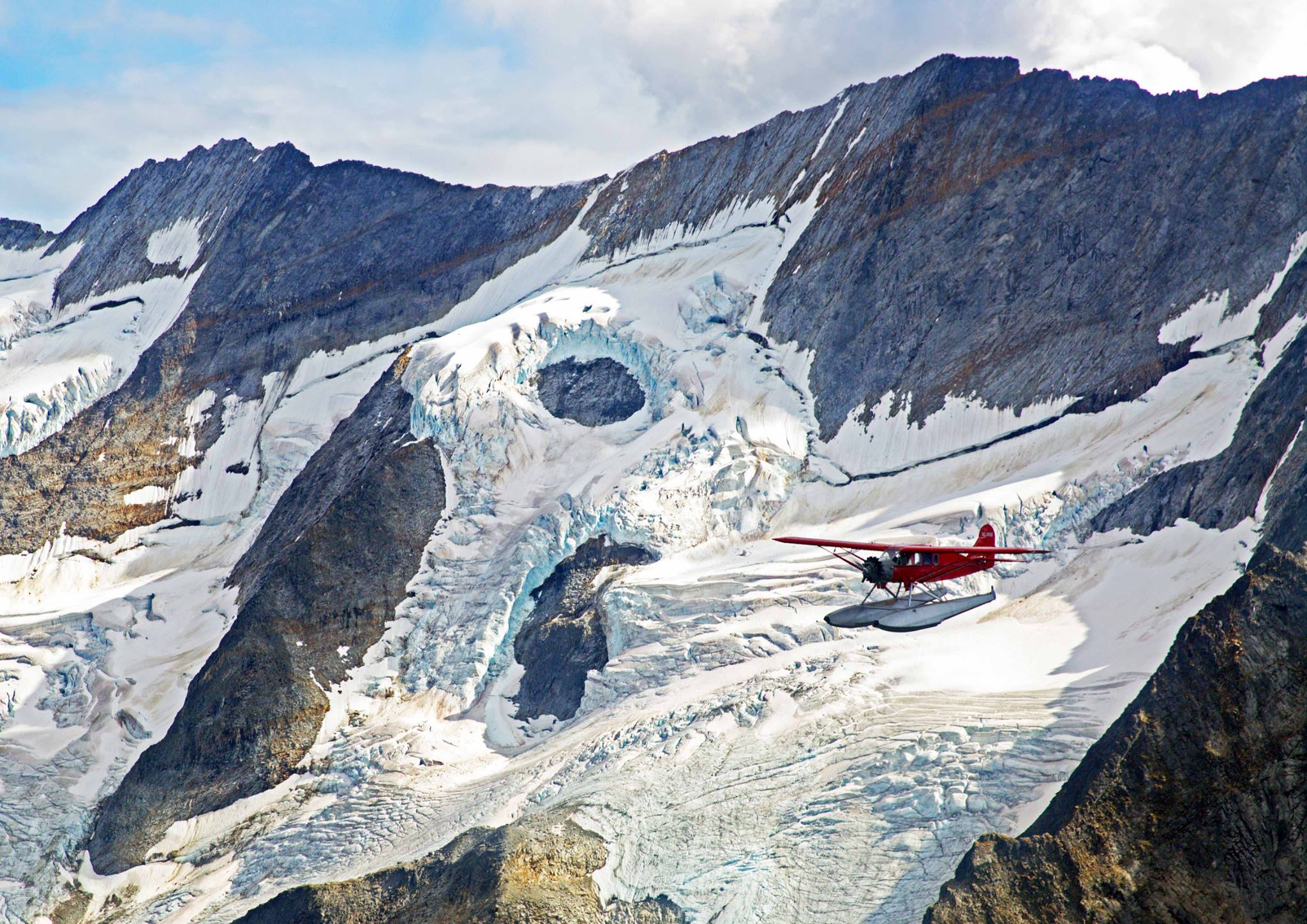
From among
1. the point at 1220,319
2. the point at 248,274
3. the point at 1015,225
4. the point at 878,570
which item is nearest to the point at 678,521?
the point at 1015,225

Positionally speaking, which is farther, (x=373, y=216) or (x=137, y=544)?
(x=373, y=216)

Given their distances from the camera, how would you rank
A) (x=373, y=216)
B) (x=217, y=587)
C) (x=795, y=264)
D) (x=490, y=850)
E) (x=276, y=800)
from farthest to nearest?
(x=373, y=216) < (x=795, y=264) < (x=217, y=587) < (x=276, y=800) < (x=490, y=850)

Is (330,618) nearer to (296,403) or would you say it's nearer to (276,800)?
(276,800)

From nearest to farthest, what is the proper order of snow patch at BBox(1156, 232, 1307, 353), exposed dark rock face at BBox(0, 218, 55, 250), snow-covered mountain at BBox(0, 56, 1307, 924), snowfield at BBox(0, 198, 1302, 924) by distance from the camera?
1. snow-covered mountain at BBox(0, 56, 1307, 924)
2. snowfield at BBox(0, 198, 1302, 924)
3. snow patch at BBox(1156, 232, 1307, 353)
4. exposed dark rock face at BBox(0, 218, 55, 250)

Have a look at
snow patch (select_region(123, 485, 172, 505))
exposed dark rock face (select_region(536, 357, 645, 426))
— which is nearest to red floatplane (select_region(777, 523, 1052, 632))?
exposed dark rock face (select_region(536, 357, 645, 426))

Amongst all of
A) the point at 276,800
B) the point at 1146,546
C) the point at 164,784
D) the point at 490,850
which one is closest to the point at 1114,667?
the point at 1146,546

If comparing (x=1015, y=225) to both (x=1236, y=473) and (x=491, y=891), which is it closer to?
(x=1236, y=473)

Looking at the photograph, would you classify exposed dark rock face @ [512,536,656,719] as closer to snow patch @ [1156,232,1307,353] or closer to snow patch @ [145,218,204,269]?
snow patch @ [1156,232,1307,353]
